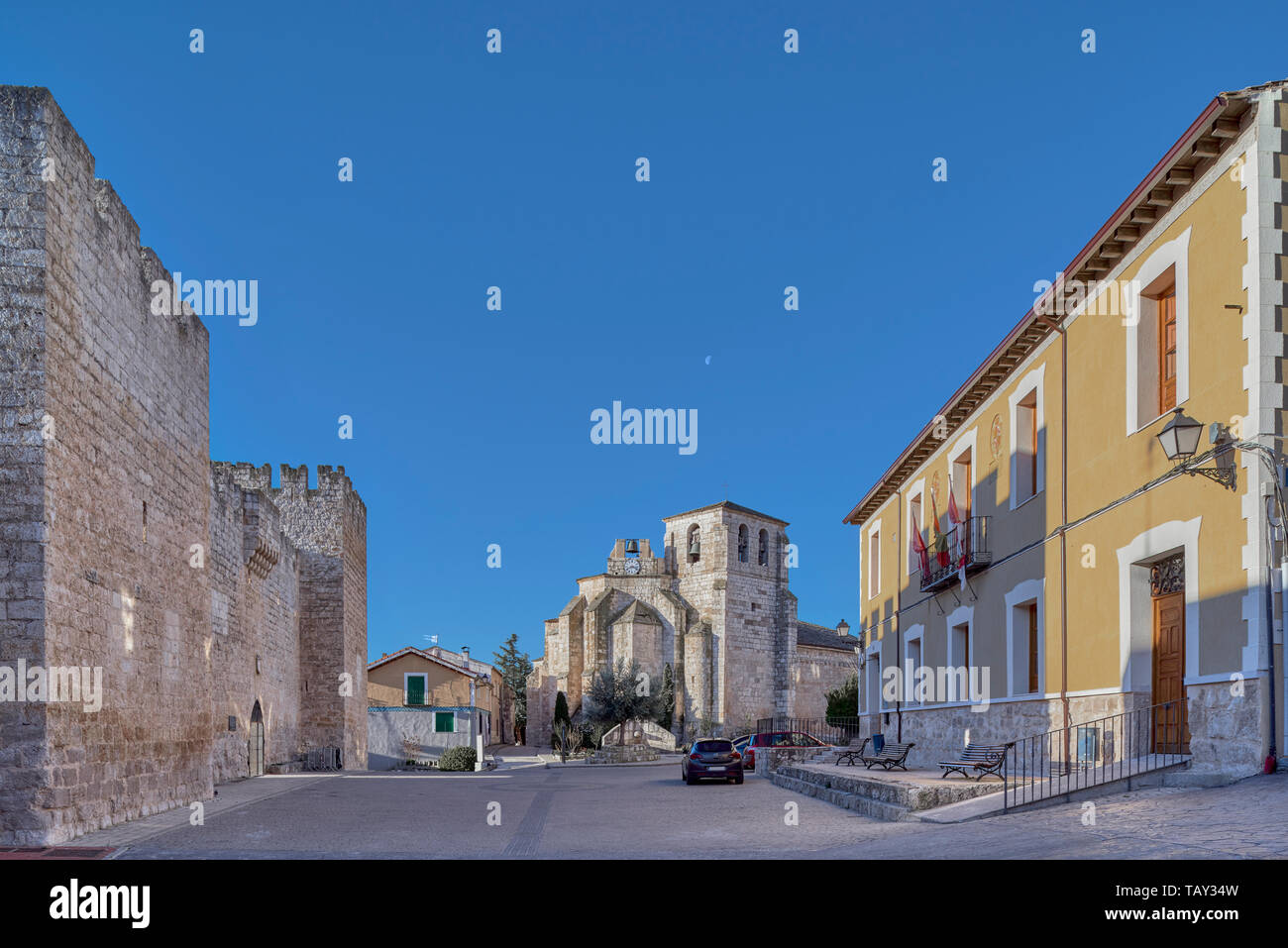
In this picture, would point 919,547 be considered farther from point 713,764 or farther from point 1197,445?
point 1197,445

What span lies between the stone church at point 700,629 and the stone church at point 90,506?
44.5m

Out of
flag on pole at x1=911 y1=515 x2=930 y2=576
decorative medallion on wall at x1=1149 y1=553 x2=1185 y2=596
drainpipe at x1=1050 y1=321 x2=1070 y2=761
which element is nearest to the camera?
decorative medallion on wall at x1=1149 y1=553 x2=1185 y2=596

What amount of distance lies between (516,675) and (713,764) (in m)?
68.1

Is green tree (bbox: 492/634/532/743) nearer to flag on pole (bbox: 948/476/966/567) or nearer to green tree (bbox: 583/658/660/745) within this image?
green tree (bbox: 583/658/660/745)

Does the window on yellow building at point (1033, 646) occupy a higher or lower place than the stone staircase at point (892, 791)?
higher

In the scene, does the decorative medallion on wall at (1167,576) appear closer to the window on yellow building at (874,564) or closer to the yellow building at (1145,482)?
the yellow building at (1145,482)

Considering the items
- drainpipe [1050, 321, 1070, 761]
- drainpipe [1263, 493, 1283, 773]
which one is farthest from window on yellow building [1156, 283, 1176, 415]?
drainpipe [1263, 493, 1283, 773]

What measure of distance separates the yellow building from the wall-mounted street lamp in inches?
1.3

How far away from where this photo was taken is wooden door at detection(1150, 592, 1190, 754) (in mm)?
12328

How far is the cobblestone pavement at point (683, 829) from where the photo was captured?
8.68 m

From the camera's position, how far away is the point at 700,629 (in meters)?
61.9

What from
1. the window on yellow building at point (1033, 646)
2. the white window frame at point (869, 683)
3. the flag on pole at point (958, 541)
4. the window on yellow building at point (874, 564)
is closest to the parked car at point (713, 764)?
the white window frame at point (869, 683)
